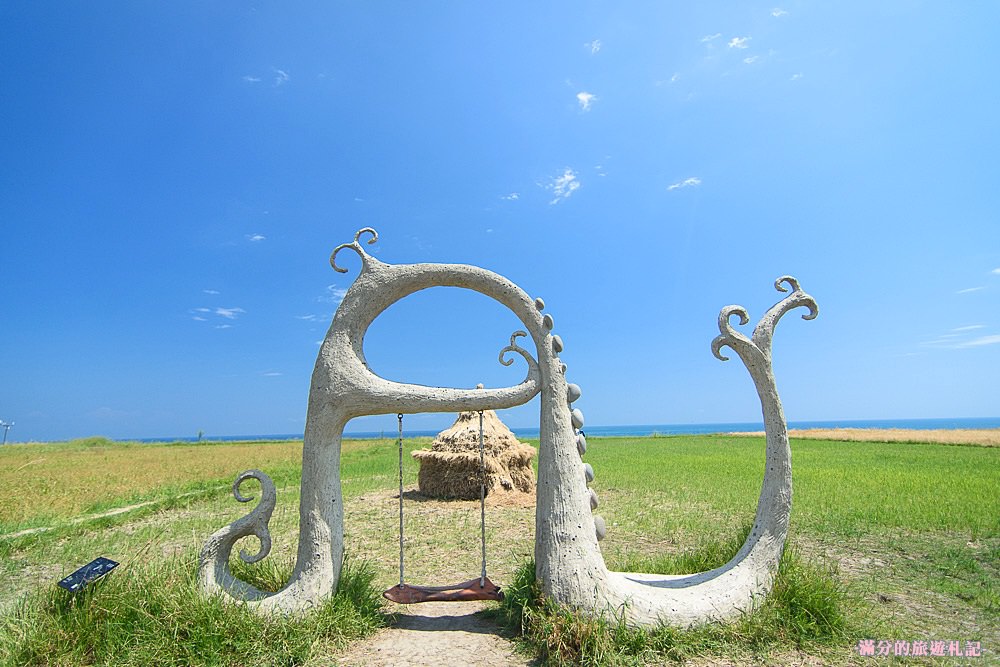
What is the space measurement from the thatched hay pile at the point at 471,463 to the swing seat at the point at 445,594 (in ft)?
16.3

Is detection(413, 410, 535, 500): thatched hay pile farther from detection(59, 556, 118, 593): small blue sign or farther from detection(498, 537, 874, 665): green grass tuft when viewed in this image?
detection(59, 556, 118, 593): small blue sign

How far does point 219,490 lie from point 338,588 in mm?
9127

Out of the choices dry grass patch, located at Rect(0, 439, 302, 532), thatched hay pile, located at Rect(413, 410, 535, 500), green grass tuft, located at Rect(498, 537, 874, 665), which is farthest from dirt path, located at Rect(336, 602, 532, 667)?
dry grass patch, located at Rect(0, 439, 302, 532)

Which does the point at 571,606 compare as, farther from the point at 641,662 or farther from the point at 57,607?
the point at 57,607

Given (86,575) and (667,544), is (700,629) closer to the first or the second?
(667,544)

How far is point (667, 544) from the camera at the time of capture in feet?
22.1

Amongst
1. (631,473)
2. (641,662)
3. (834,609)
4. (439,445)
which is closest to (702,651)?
(641,662)

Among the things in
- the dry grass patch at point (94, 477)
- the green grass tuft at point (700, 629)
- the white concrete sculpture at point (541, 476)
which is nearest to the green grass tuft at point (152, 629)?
the white concrete sculpture at point (541, 476)

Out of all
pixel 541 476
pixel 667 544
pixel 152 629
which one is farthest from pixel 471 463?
pixel 152 629

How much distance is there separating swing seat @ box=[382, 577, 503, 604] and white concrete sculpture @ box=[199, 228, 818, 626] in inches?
23.2

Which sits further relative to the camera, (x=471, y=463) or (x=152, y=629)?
(x=471, y=463)

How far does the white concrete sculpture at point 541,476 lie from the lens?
3.89 m

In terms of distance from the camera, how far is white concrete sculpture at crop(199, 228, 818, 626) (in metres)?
3.89

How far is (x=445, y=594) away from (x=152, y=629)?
213 cm
